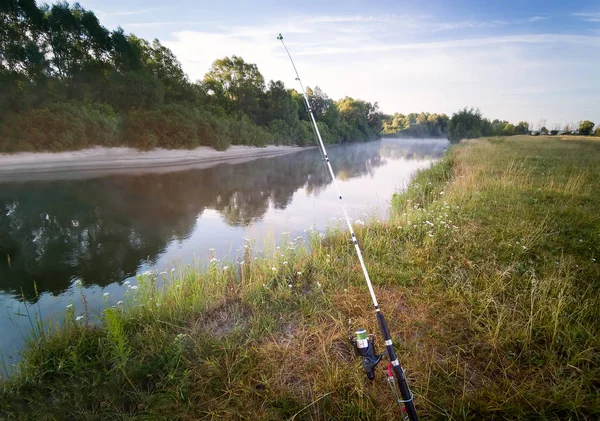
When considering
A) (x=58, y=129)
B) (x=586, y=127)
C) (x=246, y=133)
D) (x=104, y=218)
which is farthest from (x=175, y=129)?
(x=586, y=127)

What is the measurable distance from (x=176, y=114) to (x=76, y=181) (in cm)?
1701

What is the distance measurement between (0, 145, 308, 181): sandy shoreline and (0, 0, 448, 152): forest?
70 cm

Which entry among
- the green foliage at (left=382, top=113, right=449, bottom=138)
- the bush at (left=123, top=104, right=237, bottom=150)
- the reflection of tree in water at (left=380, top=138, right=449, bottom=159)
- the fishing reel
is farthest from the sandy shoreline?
the green foliage at (left=382, top=113, right=449, bottom=138)

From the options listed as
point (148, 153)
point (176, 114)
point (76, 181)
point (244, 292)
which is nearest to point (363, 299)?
point (244, 292)

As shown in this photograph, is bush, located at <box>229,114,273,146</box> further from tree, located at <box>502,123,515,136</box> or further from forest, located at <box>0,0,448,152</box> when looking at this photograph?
tree, located at <box>502,123,515,136</box>

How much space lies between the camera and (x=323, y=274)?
452 centimetres

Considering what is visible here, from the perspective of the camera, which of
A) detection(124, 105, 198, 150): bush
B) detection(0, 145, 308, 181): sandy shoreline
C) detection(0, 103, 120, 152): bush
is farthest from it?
detection(124, 105, 198, 150): bush

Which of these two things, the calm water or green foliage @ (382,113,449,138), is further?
green foliage @ (382,113,449,138)

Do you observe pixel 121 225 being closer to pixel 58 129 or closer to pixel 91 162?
pixel 91 162

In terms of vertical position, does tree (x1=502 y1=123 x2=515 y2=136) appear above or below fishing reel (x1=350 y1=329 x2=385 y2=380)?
above

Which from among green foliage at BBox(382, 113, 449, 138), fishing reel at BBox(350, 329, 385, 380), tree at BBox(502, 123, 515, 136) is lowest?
fishing reel at BBox(350, 329, 385, 380)

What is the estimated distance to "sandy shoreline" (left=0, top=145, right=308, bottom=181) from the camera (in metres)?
18.1

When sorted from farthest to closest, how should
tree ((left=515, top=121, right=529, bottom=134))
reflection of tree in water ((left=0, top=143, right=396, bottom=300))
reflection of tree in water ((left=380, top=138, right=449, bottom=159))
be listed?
tree ((left=515, top=121, right=529, bottom=134)) < reflection of tree in water ((left=380, top=138, right=449, bottom=159)) < reflection of tree in water ((left=0, top=143, right=396, bottom=300))

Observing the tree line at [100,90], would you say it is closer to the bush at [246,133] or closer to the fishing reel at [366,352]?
the bush at [246,133]
